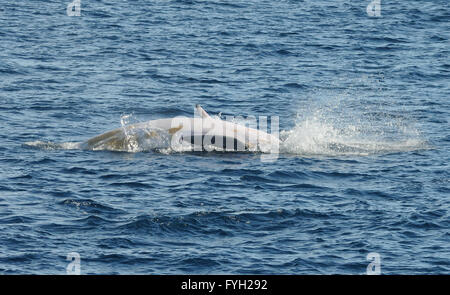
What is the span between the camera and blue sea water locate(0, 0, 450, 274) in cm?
2186

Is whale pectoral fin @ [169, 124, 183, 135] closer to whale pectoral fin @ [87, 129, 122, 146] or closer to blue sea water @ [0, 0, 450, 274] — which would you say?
blue sea water @ [0, 0, 450, 274]

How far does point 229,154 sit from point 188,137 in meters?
1.63

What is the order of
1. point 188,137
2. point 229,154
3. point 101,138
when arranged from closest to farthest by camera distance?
point 188,137
point 229,154
point 101,138

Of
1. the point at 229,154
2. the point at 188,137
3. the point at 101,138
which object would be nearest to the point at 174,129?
the point at 188,137

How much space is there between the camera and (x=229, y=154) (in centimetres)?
3047

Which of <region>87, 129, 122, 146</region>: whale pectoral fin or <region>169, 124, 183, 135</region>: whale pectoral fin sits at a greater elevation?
<region>169, 124, 183, 135</region>: whale pectoral fin

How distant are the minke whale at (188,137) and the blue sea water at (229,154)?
44cm

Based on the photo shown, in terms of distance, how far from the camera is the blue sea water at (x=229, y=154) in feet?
71.7

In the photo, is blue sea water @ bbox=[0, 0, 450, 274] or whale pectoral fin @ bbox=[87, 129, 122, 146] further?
whale pectoral fin @ bbox=[87, 129, 122, 146]

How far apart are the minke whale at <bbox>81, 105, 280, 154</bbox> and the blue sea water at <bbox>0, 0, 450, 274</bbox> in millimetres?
437

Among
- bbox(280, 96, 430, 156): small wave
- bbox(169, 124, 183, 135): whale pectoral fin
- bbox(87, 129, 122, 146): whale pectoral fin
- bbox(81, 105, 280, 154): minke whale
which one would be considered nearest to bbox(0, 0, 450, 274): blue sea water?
bbox(280, 96, 430, 156): small wave

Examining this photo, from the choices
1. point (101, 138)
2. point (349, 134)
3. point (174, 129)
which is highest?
point (174, 129)

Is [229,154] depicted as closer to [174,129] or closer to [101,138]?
[174,129]

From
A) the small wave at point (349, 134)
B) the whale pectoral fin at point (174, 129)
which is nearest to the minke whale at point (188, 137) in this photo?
the whale pectoral fin at point (174, 129)
